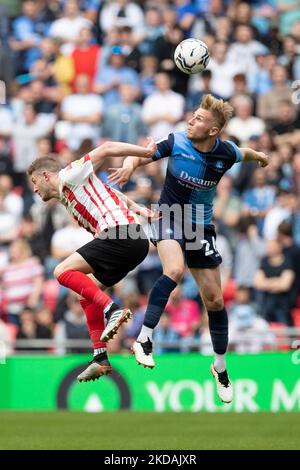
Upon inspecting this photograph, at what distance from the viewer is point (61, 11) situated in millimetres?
23328

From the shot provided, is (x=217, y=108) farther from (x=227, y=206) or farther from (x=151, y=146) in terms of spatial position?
(x=227, y=206)

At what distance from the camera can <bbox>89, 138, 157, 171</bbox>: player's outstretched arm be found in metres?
11.2

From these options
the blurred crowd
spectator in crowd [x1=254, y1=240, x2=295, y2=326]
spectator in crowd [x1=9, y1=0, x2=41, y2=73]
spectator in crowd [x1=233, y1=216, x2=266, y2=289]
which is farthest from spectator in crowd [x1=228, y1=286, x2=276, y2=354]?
spectator in crowd [x1=9, y1=0, x2=41, y2=73]

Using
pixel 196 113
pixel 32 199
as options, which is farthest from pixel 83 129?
pixel 196 113

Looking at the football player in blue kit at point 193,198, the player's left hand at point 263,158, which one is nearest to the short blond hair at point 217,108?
the football player in blue kit at point 193,198

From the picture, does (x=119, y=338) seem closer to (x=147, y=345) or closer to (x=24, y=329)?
(x=24, y=329)

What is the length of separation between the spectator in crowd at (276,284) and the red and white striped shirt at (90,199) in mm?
6375

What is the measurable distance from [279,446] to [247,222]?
259 inches

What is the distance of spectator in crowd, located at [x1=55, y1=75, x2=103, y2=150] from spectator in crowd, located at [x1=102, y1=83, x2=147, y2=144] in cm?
26

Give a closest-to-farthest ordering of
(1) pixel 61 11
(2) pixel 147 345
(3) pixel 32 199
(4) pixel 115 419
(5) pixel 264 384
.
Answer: (2) pixel 147 345, (4) pixel 115 419, (5) pixel 264 384, (3) pixel 32 199, (1) pixel 61 11

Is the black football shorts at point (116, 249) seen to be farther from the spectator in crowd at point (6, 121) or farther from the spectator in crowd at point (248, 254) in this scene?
the spectator in crowd at point (6, 121)

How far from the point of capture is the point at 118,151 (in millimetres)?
11172

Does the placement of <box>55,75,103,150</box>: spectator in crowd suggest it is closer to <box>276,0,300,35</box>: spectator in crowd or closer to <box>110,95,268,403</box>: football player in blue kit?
<box>276,0,300,35</box>: spectator in crowd

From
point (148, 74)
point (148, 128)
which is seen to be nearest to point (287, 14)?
point (148, 74)
